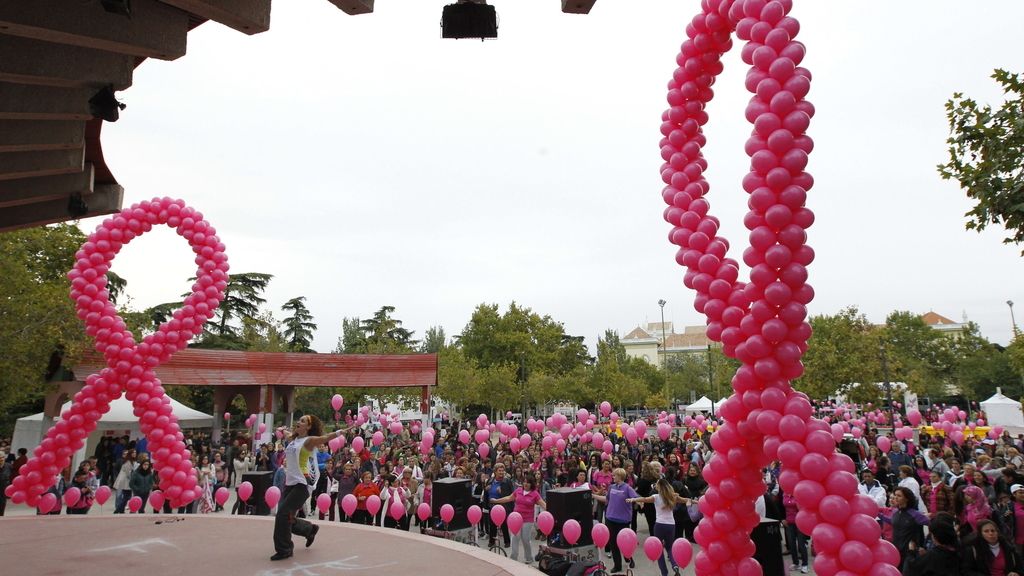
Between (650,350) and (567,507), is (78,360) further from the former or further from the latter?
(650,350)

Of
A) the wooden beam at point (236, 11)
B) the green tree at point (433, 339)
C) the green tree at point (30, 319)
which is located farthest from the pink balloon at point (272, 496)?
the green tree at point (433, 339)

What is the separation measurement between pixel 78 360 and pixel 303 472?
16888mm

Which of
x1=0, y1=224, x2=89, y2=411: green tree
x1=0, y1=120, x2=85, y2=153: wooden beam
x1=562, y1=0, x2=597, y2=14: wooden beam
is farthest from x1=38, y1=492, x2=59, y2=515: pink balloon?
x1=562, y1=0, x2=597, y2=14: wooden beam

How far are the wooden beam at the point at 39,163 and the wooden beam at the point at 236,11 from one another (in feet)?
10.3

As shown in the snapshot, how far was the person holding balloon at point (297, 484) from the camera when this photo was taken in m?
5.89

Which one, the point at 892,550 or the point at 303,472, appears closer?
the point at 892,550

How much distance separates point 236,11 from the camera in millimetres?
3814

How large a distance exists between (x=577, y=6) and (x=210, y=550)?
6329mm

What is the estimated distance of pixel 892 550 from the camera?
10.7ft

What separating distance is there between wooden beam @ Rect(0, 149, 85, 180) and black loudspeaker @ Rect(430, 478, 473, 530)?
644 cm

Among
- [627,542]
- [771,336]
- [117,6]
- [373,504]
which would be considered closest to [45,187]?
[117,6]

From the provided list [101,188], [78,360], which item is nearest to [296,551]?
[101,188]

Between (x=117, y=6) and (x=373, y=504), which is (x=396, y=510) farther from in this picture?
(x=117, y=6)

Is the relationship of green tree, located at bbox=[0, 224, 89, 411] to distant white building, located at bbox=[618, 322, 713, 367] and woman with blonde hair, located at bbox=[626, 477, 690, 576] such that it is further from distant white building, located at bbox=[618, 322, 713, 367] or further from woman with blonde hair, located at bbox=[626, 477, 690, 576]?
distant white building, located at bbox=[618, 322, 713, 367]
